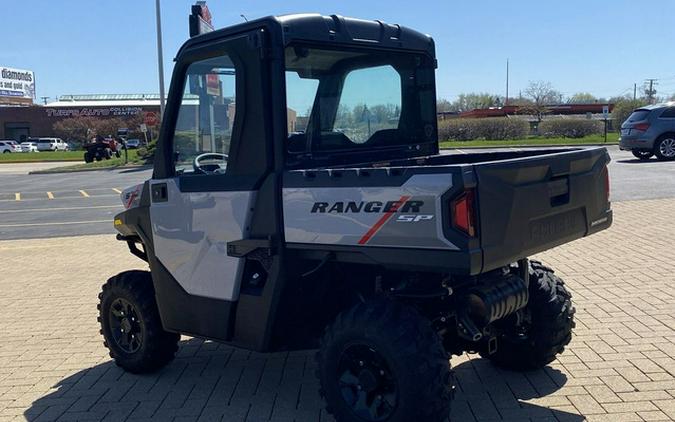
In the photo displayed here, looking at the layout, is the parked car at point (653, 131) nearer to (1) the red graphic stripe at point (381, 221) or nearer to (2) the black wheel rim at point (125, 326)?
(2) the black wheel rim at point (125, 326)

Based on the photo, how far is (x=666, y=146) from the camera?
64.3ft

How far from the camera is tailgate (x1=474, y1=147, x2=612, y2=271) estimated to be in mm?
3002

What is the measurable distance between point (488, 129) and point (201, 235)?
3734cm

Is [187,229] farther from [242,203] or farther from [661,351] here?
[661,351]

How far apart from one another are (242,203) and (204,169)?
485 mm

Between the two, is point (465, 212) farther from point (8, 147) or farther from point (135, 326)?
point (8, 147)

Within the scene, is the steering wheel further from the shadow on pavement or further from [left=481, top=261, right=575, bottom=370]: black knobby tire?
[left=481, top=261, right=575, bottom=370]: black knobby tire

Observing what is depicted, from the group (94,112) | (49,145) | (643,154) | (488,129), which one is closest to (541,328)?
(643,154)

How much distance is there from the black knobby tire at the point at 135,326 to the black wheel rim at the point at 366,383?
5.52 feet

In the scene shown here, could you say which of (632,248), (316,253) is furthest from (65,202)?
(316,253)

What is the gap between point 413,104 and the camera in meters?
4.59

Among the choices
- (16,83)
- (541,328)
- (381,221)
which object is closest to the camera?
(381,221)

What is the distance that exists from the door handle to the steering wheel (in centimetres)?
27

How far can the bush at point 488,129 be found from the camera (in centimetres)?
3934
